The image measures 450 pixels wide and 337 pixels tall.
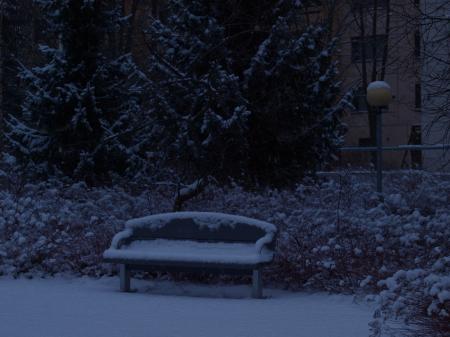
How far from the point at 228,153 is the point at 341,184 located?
277 cm

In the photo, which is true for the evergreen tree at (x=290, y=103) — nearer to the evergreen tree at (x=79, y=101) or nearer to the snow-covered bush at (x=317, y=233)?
the snow-covered bush at (x=317, y=233)

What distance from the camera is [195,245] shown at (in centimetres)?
760

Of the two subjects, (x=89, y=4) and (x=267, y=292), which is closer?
(x=267, y=292)

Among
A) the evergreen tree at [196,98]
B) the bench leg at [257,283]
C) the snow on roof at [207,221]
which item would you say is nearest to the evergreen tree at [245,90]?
the evergreen tree at [196,98]

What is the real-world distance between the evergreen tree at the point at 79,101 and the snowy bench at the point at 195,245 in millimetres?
7207

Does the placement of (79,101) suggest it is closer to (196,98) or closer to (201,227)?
(196,98)

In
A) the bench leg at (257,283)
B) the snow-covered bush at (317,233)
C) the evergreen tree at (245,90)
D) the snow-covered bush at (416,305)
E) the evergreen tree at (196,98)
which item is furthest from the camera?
the evergreen tree at (245,90)

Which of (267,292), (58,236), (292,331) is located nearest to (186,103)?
(58,236)

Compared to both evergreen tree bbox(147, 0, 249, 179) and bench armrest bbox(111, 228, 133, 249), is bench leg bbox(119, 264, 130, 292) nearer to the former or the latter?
bench armrest bbox(111, 228, 133, 249)

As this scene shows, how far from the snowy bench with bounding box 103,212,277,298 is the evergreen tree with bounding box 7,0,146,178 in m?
7.21

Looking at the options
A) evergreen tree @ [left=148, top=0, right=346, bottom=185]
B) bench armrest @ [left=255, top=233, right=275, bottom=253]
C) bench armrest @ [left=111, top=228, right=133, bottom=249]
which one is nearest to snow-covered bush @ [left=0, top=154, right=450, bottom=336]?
bench armrest @ [left=255, top=233, right=275, bottom=253]

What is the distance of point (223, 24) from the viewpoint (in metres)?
13.0

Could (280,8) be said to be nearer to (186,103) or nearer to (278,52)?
(278,52)

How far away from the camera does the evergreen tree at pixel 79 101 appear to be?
49.5 feet
